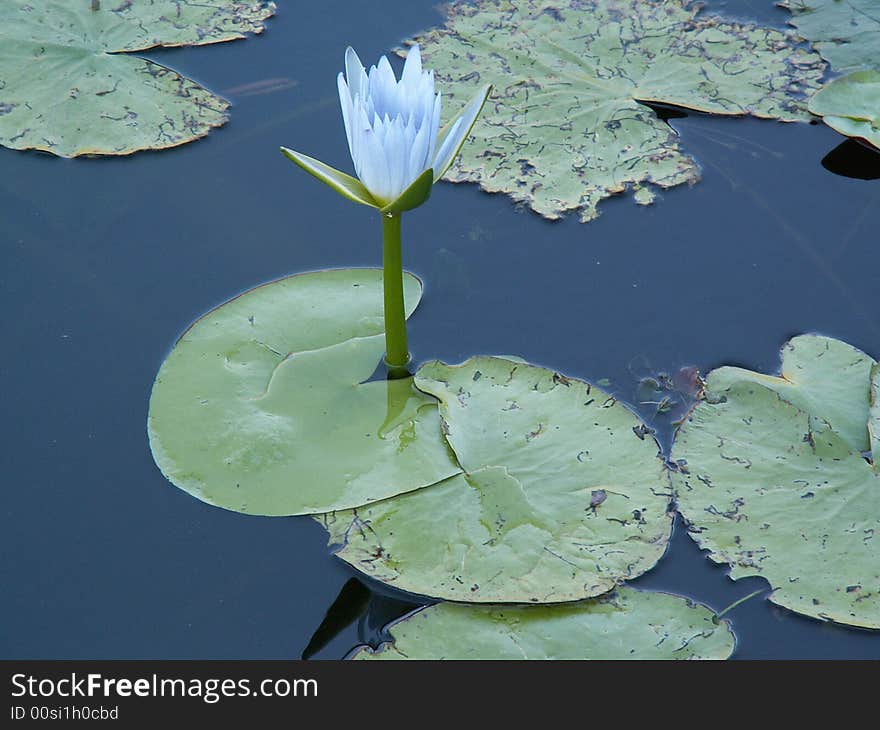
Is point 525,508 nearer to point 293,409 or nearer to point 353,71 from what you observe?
point 293,409

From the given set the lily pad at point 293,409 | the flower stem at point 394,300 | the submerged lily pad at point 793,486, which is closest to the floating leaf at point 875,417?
the submerged lily pad at point 793,486

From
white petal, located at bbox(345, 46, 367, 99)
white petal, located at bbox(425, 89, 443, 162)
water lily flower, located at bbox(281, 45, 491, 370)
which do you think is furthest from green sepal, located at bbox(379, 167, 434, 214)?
white petal, located at bbox(345, 46, 367, 99)

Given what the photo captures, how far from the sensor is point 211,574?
225 centimetres

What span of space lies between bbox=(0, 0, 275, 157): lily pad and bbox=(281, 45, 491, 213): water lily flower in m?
1.29

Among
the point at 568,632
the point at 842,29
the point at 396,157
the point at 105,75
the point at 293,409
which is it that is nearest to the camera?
the point at 568,632

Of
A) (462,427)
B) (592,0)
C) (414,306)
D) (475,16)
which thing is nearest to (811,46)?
(592,0)

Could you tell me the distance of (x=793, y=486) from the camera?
92.0 inches

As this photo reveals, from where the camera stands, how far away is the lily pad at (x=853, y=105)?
338 cm

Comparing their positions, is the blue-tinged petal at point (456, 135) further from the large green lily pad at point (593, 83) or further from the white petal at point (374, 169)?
the large green lily pad at point (593, 83)

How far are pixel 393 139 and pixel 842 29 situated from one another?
2489mm

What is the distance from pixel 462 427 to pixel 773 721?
3.11 feet

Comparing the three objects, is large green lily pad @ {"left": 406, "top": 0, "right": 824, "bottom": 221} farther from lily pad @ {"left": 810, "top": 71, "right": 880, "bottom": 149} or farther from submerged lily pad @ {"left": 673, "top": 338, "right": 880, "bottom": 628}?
submerged lily pad @ {"left": 673, "top": 338, "right": 880, "bottom": 628}

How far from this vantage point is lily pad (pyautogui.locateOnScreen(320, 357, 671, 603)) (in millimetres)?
2166

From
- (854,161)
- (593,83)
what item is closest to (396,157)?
(593,83)
